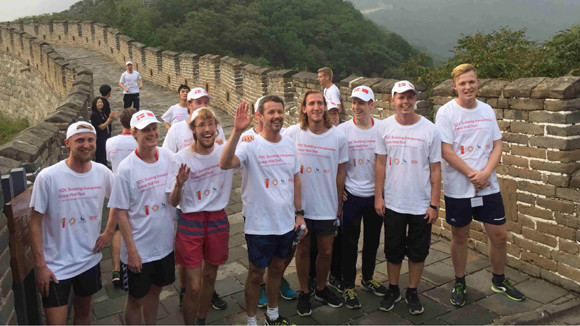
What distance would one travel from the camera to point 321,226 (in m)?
4.43

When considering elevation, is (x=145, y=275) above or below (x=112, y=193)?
below

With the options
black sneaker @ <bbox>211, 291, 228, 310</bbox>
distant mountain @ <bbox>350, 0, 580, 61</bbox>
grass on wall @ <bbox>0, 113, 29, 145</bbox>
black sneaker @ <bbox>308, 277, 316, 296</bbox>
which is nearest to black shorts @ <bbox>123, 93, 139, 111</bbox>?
grass on wall @ <bbox>0, 113, 29, 145</bbox>

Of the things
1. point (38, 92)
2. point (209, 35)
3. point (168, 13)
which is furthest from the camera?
point (168, 13)

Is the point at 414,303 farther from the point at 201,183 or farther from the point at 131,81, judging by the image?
the point at 131,81

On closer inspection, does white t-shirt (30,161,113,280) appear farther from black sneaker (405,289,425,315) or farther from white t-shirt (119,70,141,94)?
white t-shirt (119,70,141,94)

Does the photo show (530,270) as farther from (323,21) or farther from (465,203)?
(323,21)

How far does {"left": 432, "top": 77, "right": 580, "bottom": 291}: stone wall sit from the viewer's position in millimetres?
4746

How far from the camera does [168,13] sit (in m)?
38.9

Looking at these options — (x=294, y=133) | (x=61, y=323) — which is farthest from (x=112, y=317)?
(x=294, y=133)

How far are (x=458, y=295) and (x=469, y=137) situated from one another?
1267 millimetres

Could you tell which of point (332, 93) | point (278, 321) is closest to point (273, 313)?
point (278, 321)

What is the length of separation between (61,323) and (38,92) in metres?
21.2

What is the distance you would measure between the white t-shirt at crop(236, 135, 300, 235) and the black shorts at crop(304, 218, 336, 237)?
1.06ft

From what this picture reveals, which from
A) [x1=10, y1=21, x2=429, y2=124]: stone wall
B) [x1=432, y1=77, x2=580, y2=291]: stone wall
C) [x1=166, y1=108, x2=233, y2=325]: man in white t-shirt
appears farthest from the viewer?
[x1=10, y1=21, x2=429, y2=124]: stone wall
